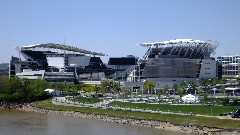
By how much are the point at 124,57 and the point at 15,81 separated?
321 feet

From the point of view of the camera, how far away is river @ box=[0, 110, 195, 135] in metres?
42.1

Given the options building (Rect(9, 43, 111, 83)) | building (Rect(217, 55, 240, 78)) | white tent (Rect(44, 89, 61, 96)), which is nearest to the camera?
white tent (Rect(44, 89, 61, 96))

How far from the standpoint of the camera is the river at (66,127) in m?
42.1

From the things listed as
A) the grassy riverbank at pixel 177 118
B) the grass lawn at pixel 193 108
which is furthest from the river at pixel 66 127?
the grass lawn at pixel 193 108

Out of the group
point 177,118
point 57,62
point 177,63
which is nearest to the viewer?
point 177,118

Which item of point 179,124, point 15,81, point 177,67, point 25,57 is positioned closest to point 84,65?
point 25,57

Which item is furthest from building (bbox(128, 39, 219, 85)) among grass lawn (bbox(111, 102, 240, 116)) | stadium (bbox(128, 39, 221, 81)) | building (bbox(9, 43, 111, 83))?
grass lawn (bbox(111, 102, 240, 116))

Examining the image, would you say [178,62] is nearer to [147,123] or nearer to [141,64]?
[141,64]

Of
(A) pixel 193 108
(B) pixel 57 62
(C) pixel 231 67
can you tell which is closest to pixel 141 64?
(B) pixel 57 62

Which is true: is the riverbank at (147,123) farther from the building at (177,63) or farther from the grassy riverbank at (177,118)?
the building at (177,63)

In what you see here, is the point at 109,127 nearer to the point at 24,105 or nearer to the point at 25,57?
the point at 24,105

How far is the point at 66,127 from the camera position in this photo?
4662cm

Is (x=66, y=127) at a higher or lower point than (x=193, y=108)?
lower

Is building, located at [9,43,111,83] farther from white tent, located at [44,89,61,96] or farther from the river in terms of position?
the river
